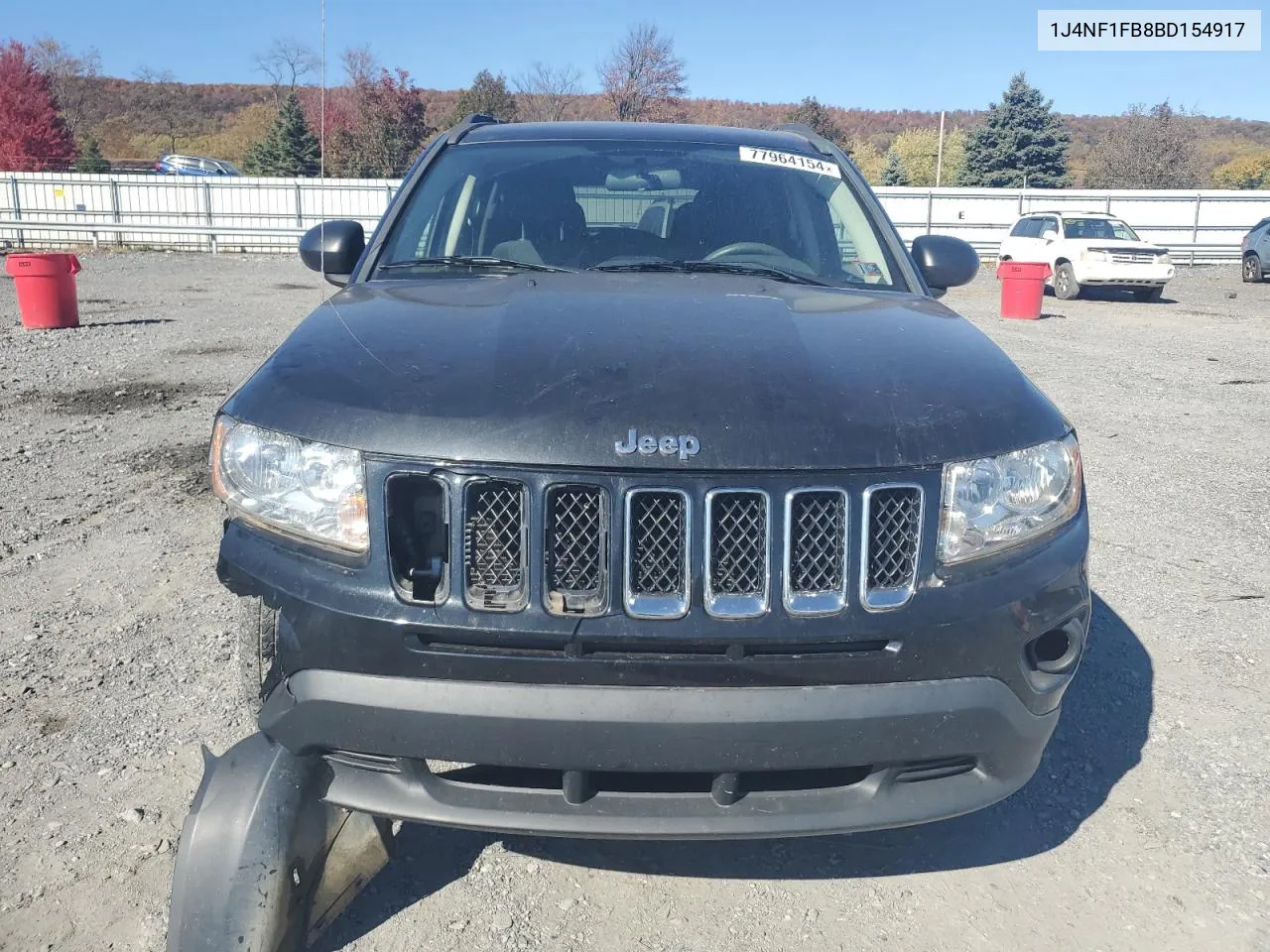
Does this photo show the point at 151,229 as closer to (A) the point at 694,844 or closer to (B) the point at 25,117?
(B) the point at 25,117

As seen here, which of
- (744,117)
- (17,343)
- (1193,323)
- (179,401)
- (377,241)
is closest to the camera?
(377,241)

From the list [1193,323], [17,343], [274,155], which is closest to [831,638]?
[17,343]

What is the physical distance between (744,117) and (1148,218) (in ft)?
191

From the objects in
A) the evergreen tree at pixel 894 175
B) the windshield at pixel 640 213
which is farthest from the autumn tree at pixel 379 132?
the windshield at pixel 640 213

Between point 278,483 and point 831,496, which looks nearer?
point 831,496

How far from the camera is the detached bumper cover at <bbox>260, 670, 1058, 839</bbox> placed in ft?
6.17

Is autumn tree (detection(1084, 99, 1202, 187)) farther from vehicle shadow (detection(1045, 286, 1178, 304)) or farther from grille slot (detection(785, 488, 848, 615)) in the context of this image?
grille slot (detection(785, 488, 848, 615))

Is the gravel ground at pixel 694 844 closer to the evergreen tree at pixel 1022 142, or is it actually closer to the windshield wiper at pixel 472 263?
the windshield wiper at pixel 472 263

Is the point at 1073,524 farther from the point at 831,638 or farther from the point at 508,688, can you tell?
the point at 508,688

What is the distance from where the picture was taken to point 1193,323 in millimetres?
16484

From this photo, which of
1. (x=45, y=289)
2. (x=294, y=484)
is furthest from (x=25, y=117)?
(x=294, y=484)

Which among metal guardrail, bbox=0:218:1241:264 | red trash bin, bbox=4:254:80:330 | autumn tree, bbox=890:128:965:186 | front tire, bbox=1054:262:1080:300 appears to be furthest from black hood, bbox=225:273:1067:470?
autumn tree, bbox=890:128:965:186

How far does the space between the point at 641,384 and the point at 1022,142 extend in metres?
51.3

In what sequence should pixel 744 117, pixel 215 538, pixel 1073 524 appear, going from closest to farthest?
pixel 1073 524 < pixel 215 538 < pixel 744 117
